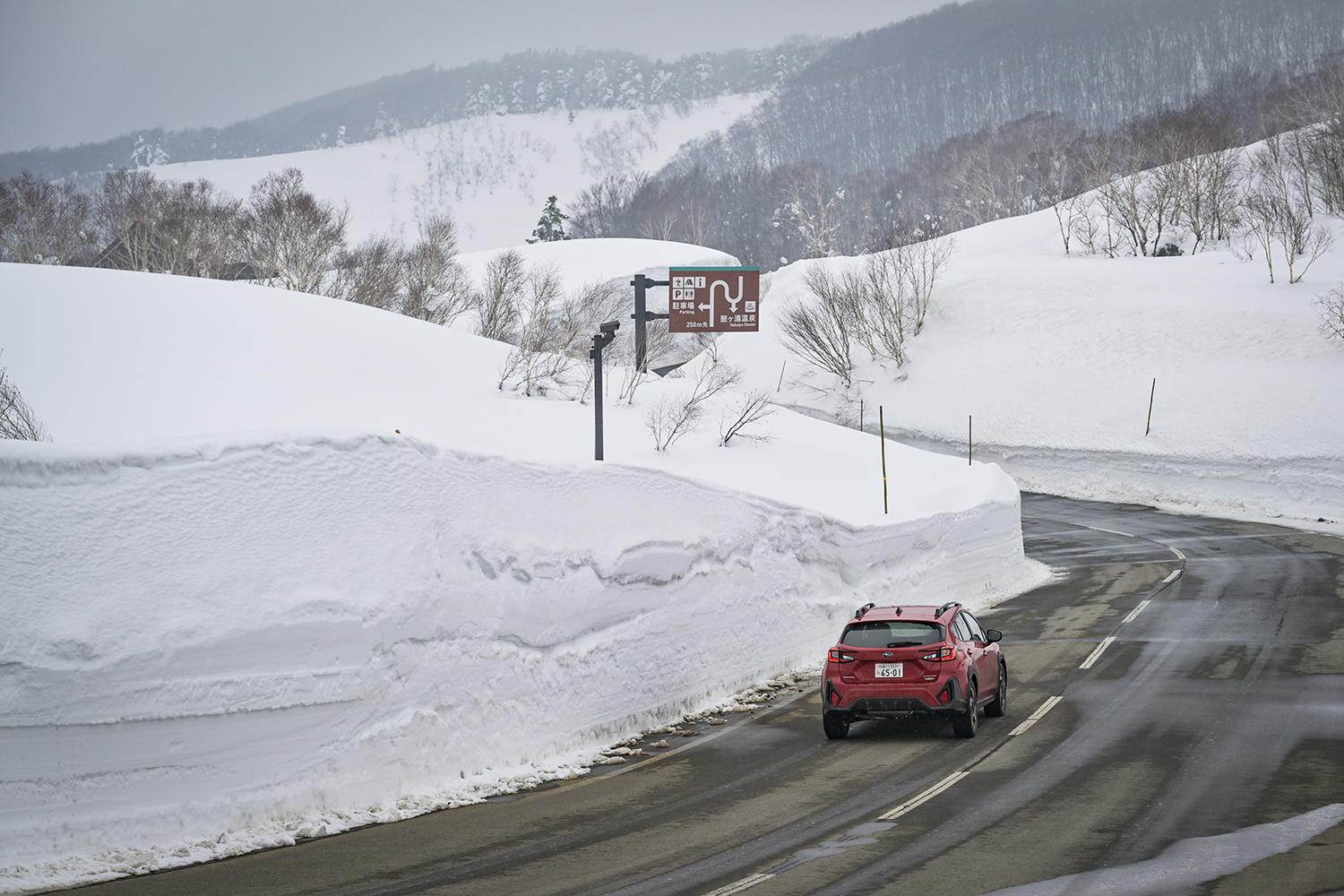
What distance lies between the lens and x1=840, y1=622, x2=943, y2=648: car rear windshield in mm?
13023

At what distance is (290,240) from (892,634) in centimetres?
4000

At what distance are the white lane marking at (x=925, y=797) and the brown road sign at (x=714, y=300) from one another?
23.4 m

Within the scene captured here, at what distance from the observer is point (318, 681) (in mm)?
10180

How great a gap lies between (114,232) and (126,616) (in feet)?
197

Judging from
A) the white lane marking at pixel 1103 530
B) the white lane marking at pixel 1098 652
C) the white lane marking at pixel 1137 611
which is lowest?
the white lane marking at pixel 1103 530

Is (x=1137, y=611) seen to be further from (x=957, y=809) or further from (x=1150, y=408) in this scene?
(x=1150, y=408)

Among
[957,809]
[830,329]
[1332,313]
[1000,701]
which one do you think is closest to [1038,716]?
[1000,701]

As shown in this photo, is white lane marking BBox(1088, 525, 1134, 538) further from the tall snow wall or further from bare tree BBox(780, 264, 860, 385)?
bare tree BBox(780, 264, 860, 385)

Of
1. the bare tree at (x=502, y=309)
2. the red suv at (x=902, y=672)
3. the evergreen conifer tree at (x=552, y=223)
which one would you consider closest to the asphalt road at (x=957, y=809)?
the red suv at (x=902, y=672)

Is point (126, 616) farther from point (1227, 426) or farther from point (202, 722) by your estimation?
point (1227, 426)

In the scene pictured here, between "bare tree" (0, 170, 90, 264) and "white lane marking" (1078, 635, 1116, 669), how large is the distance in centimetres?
4742

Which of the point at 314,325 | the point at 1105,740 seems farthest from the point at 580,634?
the point at 314,325

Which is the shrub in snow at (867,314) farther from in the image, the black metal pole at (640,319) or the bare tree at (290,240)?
the black metal pole at (640,319)

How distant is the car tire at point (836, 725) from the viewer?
13133 millimetres
